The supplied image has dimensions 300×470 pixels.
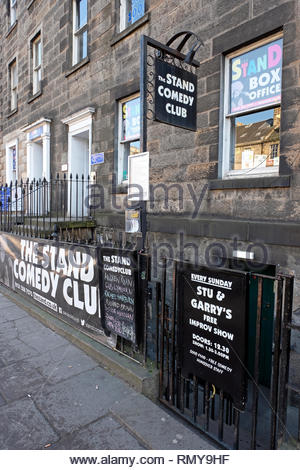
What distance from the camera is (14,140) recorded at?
13.6 meters

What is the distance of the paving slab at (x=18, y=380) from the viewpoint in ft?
10.9

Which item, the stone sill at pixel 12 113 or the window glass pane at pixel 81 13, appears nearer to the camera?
the window glass pane at pixel 81 13

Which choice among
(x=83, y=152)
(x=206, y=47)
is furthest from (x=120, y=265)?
(x=83, y=152)

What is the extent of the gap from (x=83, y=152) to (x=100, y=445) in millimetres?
8677

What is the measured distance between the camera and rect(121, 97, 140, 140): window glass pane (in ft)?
24.3

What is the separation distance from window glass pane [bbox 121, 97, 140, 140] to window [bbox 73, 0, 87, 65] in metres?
2.99

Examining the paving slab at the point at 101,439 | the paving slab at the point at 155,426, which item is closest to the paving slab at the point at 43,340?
the paving slab at the point at 155,426

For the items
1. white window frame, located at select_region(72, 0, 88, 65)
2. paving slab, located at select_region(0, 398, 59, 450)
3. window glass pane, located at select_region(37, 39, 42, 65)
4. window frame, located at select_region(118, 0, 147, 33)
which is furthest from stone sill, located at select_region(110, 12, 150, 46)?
paving slab, located at select_region(0, 398, 59, 450)

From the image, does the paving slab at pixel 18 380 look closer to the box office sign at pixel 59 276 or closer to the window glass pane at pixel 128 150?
the box office sign at pixel 59 276

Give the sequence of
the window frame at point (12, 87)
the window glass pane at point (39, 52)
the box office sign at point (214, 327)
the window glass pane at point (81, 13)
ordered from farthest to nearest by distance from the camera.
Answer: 1. the window frame at point (12, 87)
2. the window glass pane at point (39, 52)
3. the window glass pane at point (81, 13)
4. the box office sign at point (214, 327)

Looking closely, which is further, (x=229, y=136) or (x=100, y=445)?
(x=229, y=136)

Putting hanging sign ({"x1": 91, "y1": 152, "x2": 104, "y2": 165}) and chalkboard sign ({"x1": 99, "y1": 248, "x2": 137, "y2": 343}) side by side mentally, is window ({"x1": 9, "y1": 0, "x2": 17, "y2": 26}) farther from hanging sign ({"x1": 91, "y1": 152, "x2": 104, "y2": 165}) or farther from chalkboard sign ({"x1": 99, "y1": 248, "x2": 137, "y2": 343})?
chalkboard sign ({"x1": 99, "y1": 248, "x2": 137, "y2": 343})

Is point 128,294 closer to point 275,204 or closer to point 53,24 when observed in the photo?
point 275,204

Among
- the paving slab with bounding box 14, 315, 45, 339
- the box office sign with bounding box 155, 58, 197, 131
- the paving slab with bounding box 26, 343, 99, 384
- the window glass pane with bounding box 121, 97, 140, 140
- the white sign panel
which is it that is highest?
the window glass pane with bounding box 121, 97, 140, 140
